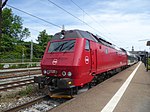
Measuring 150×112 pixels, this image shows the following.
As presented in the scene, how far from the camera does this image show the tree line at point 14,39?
6022cm

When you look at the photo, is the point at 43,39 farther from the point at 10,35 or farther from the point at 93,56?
the point at 93,56

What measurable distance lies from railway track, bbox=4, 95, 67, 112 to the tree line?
157ft

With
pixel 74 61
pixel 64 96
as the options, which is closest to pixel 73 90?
pixel 64 96

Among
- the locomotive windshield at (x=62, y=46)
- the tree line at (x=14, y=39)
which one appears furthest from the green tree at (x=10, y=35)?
the locomotive windshield at (x=62, y=46)

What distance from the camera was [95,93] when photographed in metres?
9.16

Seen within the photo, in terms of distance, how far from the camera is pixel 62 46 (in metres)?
9.88

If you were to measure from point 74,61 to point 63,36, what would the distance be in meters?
1.81

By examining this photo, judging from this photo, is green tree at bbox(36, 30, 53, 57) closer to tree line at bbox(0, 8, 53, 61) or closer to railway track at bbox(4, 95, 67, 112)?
tree line at bbox(0, 8, 53, 61)

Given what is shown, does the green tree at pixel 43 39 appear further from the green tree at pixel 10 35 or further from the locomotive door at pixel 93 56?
the locomotive door at pixel 93 56

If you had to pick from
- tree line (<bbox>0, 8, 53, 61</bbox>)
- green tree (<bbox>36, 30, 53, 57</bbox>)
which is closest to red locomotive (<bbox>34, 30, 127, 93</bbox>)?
tree line (<bbox>0, 8, 53, 61</bbox>)

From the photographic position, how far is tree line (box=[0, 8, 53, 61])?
198 ft

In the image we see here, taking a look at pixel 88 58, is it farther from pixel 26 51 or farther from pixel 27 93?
pixel 26 51

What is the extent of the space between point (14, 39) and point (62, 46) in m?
59.8

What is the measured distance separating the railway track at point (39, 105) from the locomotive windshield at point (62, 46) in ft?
7.14
